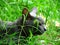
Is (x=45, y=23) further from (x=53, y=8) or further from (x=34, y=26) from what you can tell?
(x=53, y=8)

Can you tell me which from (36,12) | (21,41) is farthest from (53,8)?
(21,41)

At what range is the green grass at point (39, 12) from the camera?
2467 mm

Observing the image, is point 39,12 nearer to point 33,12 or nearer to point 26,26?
point 33,12

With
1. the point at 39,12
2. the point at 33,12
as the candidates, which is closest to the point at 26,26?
the point at 33,12

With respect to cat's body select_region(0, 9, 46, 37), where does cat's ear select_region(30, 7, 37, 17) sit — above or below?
above

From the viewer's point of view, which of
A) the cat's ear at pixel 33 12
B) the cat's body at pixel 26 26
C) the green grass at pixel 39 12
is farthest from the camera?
the cat's ear at pixel 33 12

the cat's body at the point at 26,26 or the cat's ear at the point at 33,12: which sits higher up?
the cat's ear at the point at 33,12

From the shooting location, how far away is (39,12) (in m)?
2.95

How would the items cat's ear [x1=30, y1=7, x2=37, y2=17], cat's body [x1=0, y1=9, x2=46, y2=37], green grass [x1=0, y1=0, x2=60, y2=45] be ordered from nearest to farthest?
green grass [x1=0, y1=0, x2=60, y2=45] < cat's body [x1=0, y1=9, x2=46, y2=37] < cat's ear [x1=30, y1=7, x2=37, y2=17]

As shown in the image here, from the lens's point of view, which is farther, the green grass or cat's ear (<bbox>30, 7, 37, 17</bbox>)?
cat's ear (<bbox>30, 7, 37, 17</bbox>)

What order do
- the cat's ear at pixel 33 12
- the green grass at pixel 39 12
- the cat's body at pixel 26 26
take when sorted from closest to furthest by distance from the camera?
the green grass at pixel 39 12 → the cat's body at pixel 26 26 → the cat's ear at pixel 33 12

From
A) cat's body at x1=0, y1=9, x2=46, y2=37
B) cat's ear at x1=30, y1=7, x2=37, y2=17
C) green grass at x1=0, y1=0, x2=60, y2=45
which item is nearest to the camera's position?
green grass at x1=0, y1=0, x2=60, y2=45

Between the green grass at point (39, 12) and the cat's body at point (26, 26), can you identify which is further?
the cat's body at point (26, 26)

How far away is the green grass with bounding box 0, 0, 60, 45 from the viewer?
8.09 feet
